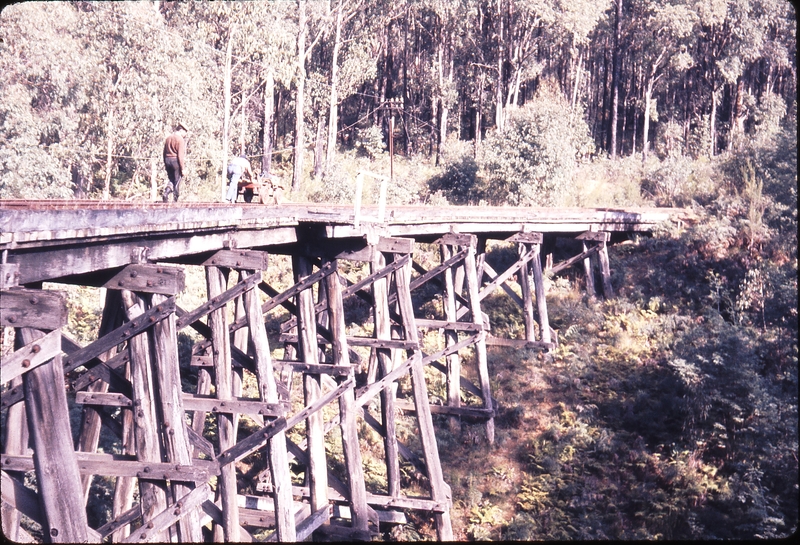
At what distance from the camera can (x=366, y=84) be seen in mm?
36125

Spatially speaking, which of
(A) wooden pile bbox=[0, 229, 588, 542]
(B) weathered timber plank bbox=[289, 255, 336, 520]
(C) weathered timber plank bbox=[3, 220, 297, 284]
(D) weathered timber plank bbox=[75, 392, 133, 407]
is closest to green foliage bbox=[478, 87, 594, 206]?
(A) wooden pile bbox=[0, 229, 588, 542]

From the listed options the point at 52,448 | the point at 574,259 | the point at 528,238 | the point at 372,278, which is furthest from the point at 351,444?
the point at 574,259

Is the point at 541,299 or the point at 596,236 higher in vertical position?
the point at 596,236

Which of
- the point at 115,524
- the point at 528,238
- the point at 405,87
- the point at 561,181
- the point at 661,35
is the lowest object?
the point at 115,524

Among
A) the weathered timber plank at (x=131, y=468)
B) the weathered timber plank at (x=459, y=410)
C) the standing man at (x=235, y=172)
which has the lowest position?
the weathered timber plank at (x=459, y=410)

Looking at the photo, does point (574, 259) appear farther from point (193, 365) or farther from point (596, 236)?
point (193, 365)

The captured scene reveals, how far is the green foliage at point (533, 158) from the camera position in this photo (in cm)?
1933

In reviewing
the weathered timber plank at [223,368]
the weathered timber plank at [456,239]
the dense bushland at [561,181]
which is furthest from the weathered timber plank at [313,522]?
the weathered timber plank at [456,239]

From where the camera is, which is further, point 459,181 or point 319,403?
point 459,181

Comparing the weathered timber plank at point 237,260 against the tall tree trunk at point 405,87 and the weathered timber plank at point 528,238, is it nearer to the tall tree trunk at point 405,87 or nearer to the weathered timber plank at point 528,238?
the weathered timber plank at point 528,238

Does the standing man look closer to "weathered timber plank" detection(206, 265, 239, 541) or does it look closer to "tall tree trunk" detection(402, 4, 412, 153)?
"weathered timber plank" detection(206, 265, 239, 541)

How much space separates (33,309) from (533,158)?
17.1 meters

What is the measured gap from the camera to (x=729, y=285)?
47.7 feet

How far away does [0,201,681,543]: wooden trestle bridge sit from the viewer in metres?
3.52
